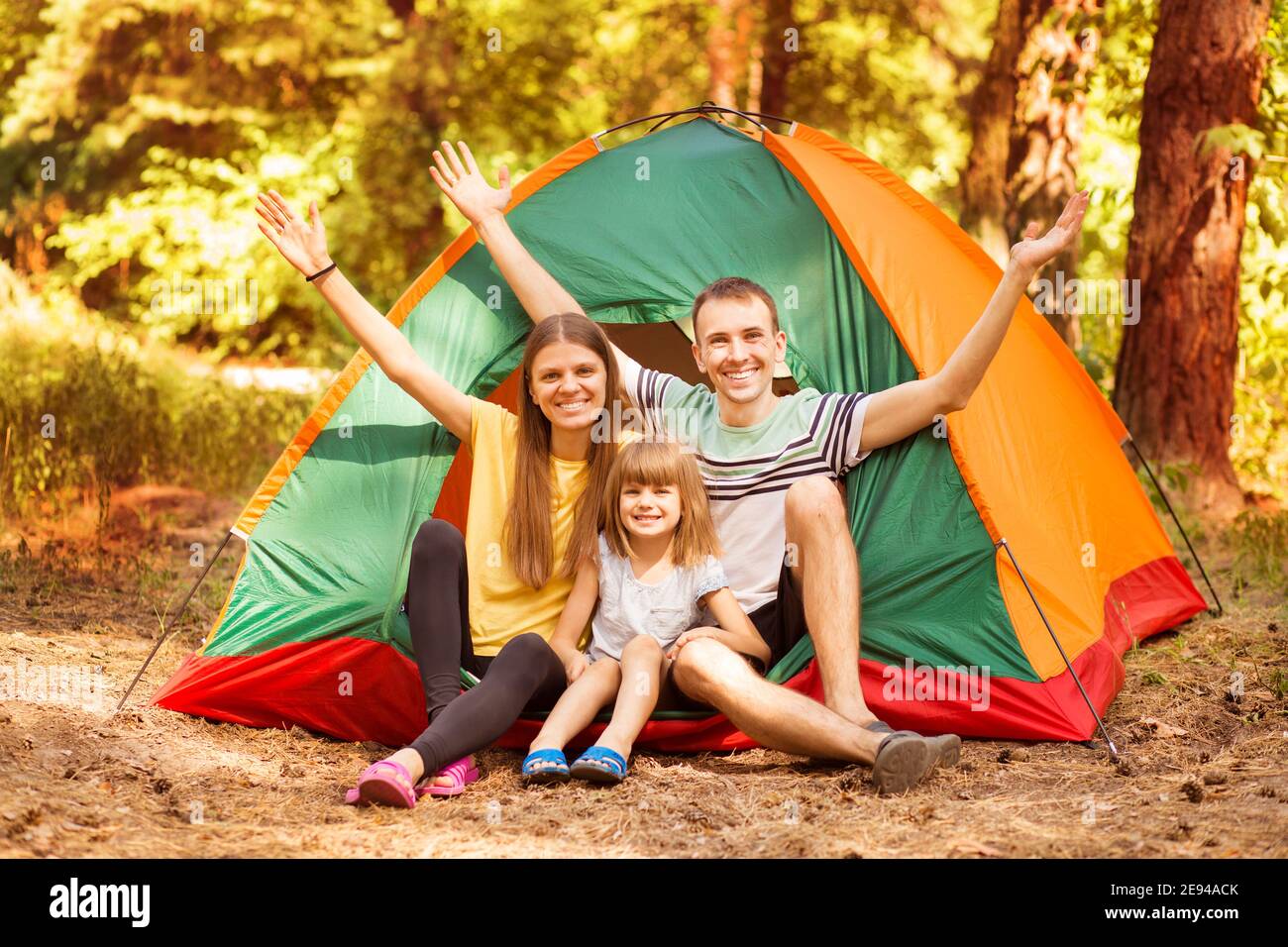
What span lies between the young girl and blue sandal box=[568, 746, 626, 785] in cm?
15

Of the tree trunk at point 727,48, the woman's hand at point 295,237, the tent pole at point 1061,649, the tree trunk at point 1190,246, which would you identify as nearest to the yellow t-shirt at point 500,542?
the woman's hand at point 295,237

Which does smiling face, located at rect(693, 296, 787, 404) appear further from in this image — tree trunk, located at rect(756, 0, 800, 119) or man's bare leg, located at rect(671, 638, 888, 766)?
tree trunk, located at rect(756, 0, 800, 119)

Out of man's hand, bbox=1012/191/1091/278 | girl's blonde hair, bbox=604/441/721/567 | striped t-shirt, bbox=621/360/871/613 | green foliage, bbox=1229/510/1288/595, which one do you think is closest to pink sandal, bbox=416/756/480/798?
girl's blonde hair, bbox=604/441/721/567

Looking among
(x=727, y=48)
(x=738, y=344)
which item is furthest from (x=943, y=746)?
(x=727, y=48)

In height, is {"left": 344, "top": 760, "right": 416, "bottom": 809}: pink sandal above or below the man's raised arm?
below

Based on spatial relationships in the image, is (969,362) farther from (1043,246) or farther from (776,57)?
(776,57)

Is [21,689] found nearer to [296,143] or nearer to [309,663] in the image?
[309,663]

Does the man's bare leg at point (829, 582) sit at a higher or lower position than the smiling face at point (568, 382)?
lower

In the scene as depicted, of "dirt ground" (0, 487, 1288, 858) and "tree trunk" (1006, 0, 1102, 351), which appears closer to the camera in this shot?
"dirt ground" (0, 487, 1288, 858)

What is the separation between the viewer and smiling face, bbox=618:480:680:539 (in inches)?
128

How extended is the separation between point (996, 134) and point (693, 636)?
545cm

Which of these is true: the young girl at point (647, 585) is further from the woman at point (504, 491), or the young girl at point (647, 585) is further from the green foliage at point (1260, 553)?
the green foliage at point (1260, 553)

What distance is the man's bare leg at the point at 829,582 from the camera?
3.13m

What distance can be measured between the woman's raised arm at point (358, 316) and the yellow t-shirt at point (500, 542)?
0.11 meters
